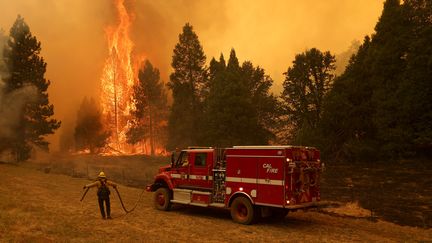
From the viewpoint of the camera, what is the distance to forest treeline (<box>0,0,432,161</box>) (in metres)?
30.2

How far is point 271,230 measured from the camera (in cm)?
1529

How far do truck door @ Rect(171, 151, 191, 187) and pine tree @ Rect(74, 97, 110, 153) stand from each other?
63.4 meters

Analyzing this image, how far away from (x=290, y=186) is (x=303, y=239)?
89.5 inches

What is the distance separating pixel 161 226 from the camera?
1551 centimetres

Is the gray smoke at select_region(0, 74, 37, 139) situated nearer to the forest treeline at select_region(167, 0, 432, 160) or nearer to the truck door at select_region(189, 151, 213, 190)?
the forest treeline at select_region(167, 0, 432, 160)

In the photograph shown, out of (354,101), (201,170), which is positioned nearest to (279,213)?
(201,170)

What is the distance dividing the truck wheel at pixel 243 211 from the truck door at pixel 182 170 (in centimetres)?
347

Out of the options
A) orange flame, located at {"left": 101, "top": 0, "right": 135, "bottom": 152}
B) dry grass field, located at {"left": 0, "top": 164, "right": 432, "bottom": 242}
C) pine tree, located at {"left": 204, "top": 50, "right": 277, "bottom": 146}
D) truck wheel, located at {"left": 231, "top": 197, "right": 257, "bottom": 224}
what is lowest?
dry grass field, located at {"left": 0, "top": 164, "right": 432, "bottom": 242}

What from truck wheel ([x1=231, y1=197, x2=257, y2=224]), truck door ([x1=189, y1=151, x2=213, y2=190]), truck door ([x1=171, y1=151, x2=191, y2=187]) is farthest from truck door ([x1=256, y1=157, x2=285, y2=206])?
truck door ([x1=171, y1=151, x2=191, y2=187])

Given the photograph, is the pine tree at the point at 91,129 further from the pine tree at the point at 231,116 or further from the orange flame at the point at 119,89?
the pine tree at the point at 231,116

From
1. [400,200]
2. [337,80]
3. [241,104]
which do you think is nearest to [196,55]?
[241,104]

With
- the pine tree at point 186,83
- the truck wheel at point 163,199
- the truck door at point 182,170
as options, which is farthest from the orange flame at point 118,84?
the truck door at point 182,170

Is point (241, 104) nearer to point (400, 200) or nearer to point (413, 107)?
point (413, 107)

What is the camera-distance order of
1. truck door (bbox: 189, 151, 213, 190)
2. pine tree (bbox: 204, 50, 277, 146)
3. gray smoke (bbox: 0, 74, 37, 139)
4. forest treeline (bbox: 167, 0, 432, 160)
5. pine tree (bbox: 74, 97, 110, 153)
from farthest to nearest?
pine tree (bbox: 74, 97, 110, 153) → pine tree (bbox: 204, 50, 277, 146) → gray smoke (bbox: 0, 74, 37, 139) → forest treeline (bbox: 167, 0, 432, 160) → truck door (bbox: 189, 151, 213, 190)
